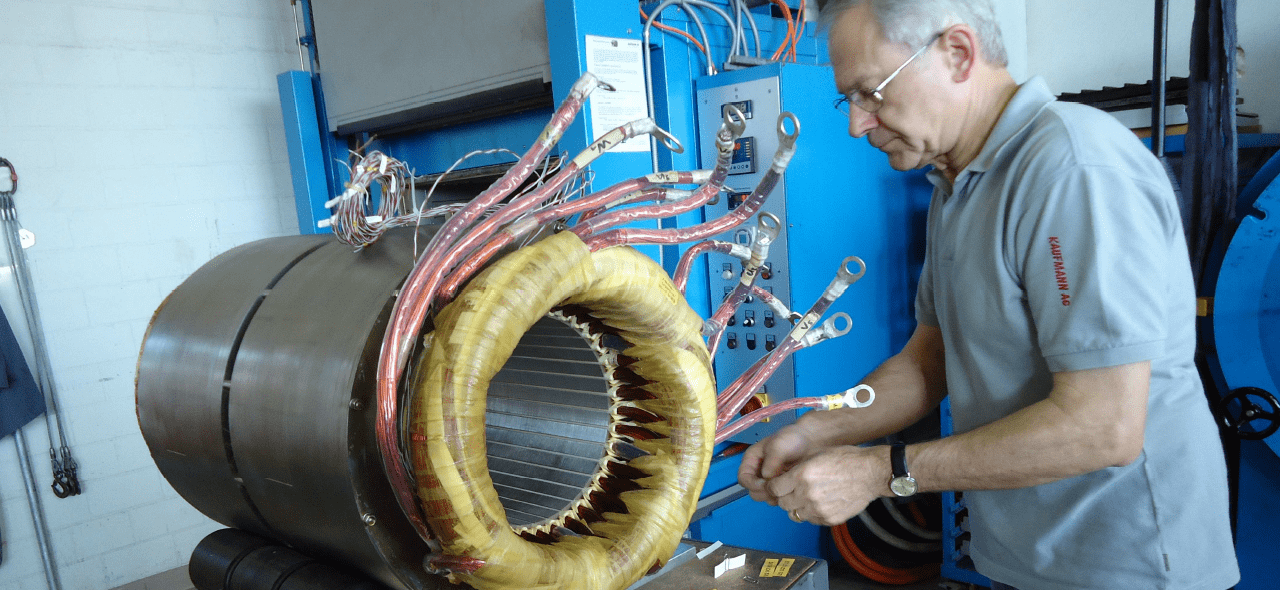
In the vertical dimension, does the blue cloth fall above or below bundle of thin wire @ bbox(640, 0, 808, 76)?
below

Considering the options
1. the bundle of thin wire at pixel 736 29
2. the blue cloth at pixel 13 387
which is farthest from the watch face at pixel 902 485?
the blue cloth at pixel 13 387

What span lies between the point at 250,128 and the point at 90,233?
0.77 metres

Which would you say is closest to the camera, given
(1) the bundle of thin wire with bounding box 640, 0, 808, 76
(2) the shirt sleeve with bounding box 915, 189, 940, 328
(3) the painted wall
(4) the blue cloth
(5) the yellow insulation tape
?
(5) the yellow insulation tape

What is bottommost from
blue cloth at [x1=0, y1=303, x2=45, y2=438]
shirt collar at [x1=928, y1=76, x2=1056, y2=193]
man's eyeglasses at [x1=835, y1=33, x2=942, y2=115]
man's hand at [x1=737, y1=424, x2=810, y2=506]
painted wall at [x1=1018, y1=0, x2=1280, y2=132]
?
blue cloth at [x1=0, y1=303, x2=45, y2=438]

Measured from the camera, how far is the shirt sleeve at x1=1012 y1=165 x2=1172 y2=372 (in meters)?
0.90

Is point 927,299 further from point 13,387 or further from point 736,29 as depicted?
point 13,387

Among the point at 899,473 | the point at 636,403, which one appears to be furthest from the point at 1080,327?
the point at 636,403

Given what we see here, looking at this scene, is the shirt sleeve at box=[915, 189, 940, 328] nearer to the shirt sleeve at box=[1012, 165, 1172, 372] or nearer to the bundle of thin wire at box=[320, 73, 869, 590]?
the shirt sleeve at box=[1012, 165, 1172, 372]

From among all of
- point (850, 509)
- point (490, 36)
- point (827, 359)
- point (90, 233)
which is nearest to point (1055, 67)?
point (827, 359)

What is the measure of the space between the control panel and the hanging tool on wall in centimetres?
256

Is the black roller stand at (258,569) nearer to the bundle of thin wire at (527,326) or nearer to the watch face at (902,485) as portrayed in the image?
the bundle of thin wire at (527,326)

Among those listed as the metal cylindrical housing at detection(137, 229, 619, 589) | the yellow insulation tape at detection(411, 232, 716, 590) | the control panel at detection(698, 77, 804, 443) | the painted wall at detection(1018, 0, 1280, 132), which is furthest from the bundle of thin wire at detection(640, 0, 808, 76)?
the painted wall at detection(1018, 0, 1280, 132)

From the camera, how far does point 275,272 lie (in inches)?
37.4

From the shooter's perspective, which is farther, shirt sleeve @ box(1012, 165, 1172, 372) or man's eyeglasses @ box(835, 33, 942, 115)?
man's eyeglasses @ box(835, 33, 942, 115)
